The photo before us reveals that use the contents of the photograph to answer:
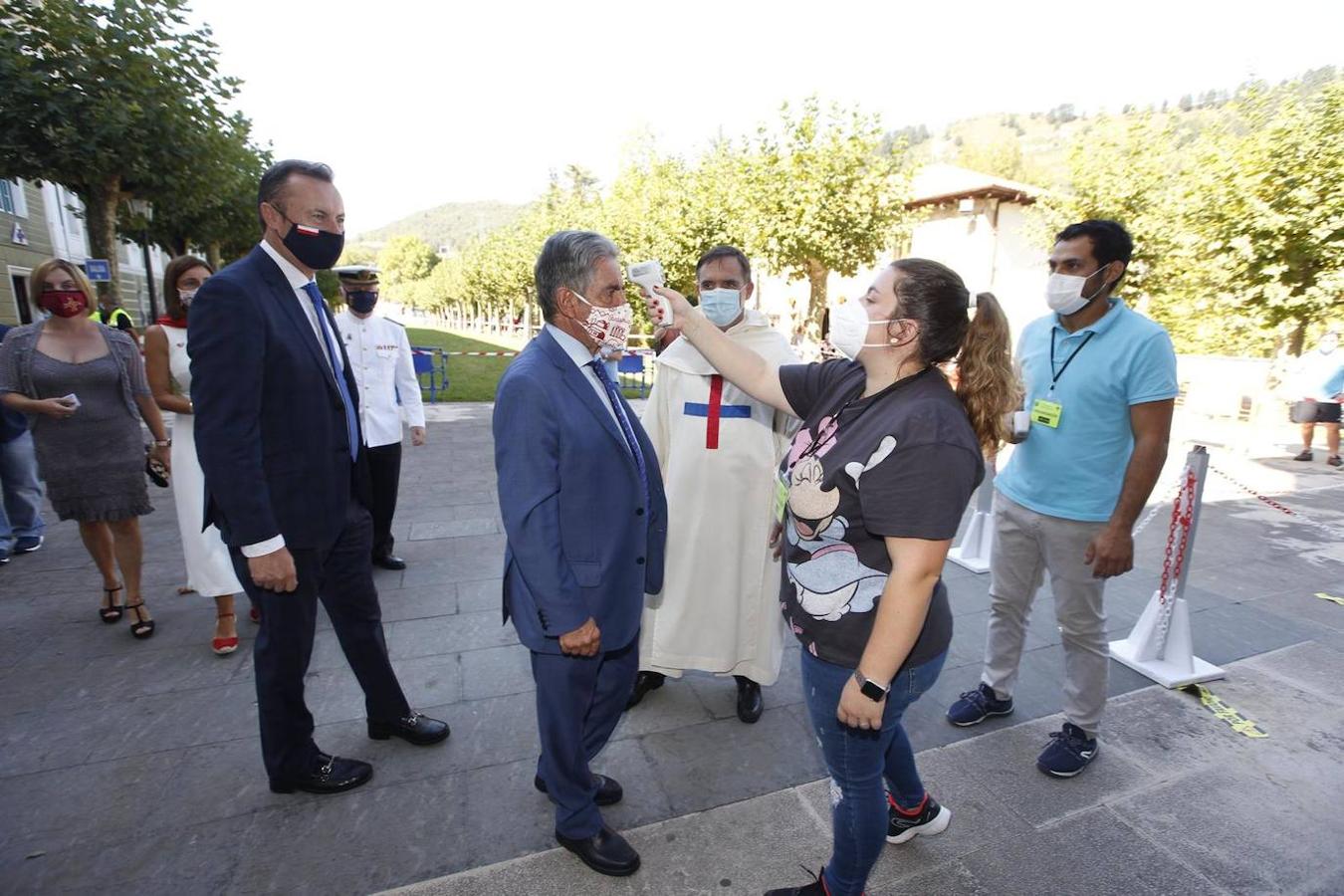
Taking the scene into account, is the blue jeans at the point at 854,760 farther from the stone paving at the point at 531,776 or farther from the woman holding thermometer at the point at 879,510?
the stone paving at the point at 531,776

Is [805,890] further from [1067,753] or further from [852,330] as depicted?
[852,330]

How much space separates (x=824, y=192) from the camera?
18891 mm

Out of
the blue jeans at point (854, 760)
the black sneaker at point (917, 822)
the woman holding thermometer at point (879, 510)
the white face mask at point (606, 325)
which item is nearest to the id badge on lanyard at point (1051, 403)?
the woman holding thermometer at point (879, 510)

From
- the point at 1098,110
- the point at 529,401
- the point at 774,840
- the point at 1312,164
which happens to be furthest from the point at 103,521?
the point at 1098,110

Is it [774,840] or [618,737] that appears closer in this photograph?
[774,840]

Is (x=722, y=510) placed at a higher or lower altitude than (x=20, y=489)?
higher

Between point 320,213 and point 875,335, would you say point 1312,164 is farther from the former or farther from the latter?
point 320,213

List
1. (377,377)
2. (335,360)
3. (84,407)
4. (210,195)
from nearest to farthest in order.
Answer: (335,360) < (84,407) < (377,377) < (210,195)

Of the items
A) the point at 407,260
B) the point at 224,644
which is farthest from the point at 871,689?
the point at 407,260

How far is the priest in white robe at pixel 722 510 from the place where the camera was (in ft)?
9.99

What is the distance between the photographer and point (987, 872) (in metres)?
2.24

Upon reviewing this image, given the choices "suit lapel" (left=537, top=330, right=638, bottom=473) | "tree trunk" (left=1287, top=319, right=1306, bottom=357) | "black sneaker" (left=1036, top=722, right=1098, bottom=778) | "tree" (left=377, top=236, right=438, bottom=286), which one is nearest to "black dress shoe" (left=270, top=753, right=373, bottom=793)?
"suit lapel" (left=537, top=330, right=638, bottom=473)

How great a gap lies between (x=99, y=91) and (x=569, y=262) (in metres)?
10.1

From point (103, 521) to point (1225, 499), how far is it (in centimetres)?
1004
